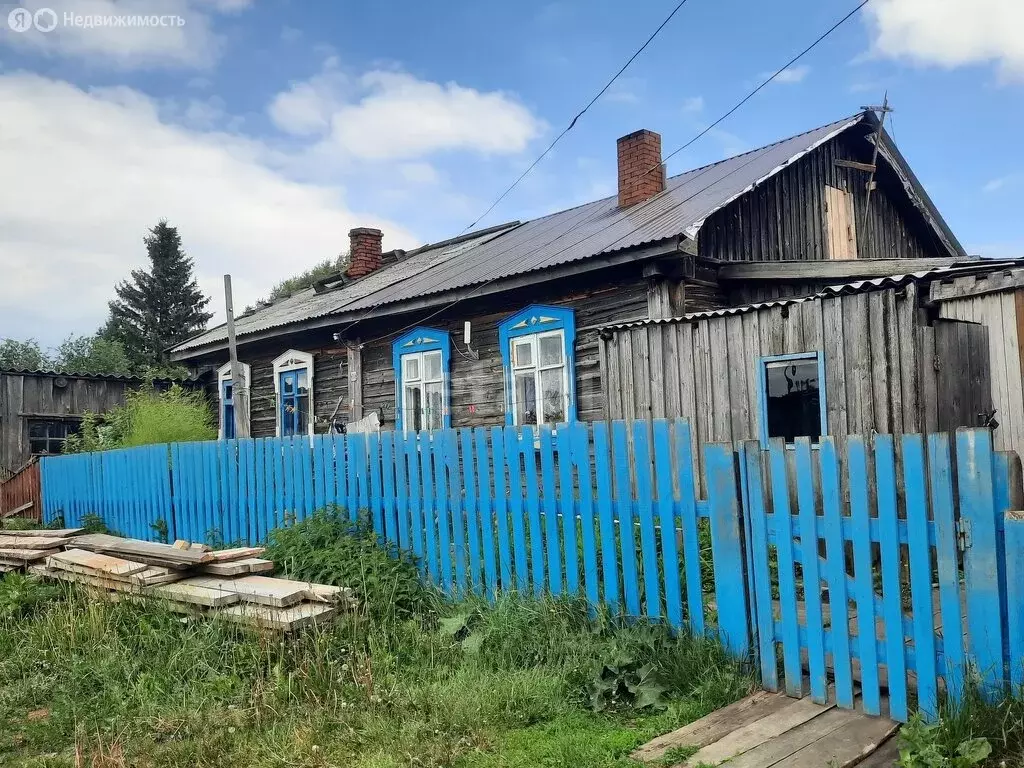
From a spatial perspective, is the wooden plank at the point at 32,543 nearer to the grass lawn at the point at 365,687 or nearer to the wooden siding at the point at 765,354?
the grass lawn at the point at 365,687

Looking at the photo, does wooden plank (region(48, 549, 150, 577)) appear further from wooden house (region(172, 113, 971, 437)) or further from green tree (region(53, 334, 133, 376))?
green tree (region(53, 334, 133, 376))

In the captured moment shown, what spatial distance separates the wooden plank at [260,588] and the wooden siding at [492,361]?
4.85 m

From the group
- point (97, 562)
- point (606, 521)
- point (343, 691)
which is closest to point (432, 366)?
point (97, 562)

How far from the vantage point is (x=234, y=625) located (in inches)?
196

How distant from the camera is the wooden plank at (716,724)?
3.21m

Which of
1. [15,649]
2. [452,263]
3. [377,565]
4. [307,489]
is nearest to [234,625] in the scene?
[377,565]

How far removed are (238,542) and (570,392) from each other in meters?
4.53

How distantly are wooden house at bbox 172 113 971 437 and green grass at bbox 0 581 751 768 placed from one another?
500 cm

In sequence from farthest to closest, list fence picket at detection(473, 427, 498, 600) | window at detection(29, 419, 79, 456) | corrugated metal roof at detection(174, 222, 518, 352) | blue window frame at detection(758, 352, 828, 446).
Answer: window at detection(29, 419, 79, 456) < corrugated metal roof at detection(174, 222, 518, 352) < blue window frame at detection(758, 352, 828, 446) < fence picket at detection(473, 427, 498, 600)

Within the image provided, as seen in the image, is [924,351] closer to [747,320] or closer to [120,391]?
[747,320]

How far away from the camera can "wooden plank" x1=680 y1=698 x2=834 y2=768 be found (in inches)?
121

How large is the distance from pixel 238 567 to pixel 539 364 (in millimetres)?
5872

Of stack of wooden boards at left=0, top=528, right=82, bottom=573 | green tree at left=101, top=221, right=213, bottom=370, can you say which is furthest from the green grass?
green tree at left=101, top=221, right=213, bottom=370

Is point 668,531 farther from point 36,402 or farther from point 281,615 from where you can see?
point 36,402
